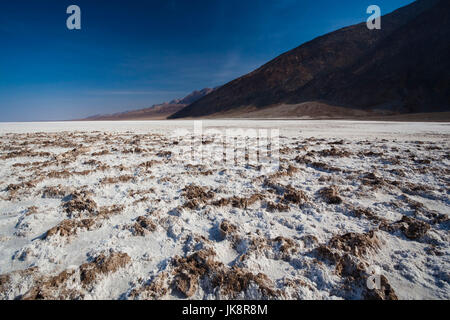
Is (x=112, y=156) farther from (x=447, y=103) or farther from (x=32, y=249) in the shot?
(x=447, y=103)

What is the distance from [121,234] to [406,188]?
196 inches

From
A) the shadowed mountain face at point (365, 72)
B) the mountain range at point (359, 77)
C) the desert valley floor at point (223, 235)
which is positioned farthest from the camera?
the shadowed mountain face at point (365, 72)

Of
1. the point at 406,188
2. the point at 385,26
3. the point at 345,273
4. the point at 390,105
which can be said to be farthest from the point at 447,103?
the point at 345,273

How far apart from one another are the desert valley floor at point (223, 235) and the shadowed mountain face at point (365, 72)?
53.6 metres

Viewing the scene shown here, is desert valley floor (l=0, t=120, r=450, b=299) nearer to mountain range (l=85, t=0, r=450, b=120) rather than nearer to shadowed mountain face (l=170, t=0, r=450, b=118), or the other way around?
mountain range (l=85, t=0, r=450, b=120)

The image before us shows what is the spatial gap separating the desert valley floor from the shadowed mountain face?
5364 centimetres

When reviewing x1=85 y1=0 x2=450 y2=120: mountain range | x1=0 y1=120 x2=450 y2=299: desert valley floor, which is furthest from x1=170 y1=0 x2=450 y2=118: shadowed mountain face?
x1=0 y1=120 x2=450 y2=299: desert valley floor

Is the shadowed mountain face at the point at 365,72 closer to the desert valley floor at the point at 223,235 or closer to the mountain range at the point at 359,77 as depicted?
A: the mountain range at the point at 359,77

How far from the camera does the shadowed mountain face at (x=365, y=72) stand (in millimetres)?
46250

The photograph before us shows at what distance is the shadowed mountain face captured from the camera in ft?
152

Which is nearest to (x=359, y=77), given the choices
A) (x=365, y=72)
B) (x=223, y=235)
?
(x=365, y=72)

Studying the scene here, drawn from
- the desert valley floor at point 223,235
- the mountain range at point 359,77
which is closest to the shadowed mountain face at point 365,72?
the mountain range at point 359,77

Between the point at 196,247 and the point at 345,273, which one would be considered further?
the point at 196,247
